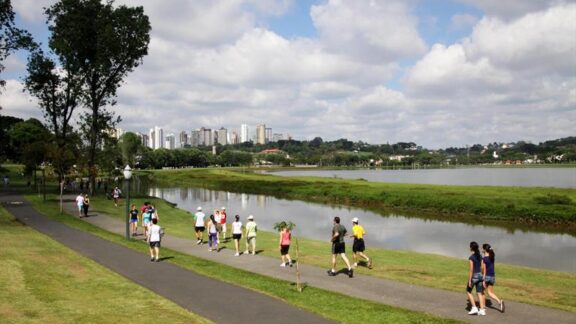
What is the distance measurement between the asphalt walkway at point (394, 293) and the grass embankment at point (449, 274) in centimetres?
95

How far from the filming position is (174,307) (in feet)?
45.7

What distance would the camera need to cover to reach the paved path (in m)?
13.5

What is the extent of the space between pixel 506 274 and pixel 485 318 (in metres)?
8.27

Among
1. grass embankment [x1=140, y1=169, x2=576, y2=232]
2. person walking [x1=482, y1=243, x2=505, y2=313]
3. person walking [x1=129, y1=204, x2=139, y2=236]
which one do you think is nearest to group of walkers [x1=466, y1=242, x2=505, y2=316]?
person walking [x1=482, y1=243, x2=505, y2=313]

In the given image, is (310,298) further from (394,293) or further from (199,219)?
(199,219)

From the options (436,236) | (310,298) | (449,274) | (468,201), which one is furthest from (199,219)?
(468,201)

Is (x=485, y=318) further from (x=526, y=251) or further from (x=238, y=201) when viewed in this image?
(x=238, y=201)

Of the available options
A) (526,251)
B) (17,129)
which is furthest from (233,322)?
(17,129)

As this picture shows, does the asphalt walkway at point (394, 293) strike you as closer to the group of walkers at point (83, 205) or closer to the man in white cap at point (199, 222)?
the man in white cap at point (199, 222)

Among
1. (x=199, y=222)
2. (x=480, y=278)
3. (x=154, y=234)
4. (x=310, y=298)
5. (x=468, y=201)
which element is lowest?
(x=468, y=201)

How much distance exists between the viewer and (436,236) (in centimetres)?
4034

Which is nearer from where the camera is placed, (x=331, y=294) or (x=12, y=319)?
(x=12, y=319)

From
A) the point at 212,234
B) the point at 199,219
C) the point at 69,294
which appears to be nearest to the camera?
the point at 69,294

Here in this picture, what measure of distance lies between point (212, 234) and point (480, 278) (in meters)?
14.7
